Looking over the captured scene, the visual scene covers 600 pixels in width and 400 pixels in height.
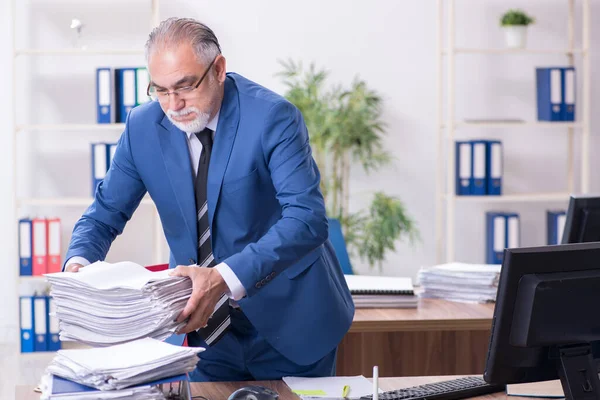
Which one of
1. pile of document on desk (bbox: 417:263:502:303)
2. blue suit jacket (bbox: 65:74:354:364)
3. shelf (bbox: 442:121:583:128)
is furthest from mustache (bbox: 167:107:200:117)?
shelf (bbox: 442:121:583:128)

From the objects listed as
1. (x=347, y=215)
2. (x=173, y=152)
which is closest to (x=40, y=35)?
(x=347, y=215)

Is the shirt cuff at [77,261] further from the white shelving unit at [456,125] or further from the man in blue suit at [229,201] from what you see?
the white shelving unit at [456,125]

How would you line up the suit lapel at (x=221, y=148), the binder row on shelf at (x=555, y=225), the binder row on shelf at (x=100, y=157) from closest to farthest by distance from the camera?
the suit lapel at (x=221, y=148)
the binder row on shelf at (x=100, y=157)
the binder row on shelf at (x=555, y=225)

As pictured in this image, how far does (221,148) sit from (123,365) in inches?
25.3

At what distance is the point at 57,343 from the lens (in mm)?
4672

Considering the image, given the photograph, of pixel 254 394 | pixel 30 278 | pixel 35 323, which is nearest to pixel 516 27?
pixel 30 278

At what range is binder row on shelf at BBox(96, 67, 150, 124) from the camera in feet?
15.1

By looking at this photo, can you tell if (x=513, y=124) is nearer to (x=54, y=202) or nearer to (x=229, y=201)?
(x=54, y=202)

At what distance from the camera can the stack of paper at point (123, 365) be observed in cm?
153

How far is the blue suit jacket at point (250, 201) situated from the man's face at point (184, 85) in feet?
0.25

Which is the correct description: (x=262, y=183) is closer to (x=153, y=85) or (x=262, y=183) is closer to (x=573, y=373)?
(x=153, y=85)

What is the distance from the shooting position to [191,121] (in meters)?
1.96

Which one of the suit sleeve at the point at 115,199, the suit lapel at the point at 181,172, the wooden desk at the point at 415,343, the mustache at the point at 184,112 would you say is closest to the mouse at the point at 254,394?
the suit lapel at the point at 181,172

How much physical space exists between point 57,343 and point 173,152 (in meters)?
2.97
